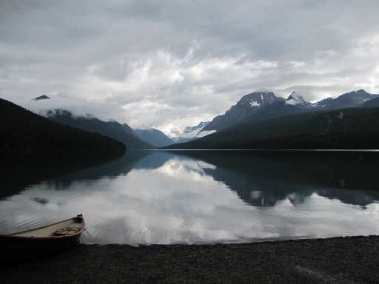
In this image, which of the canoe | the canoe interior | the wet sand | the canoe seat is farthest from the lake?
the wet sand

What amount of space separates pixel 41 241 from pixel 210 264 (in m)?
12.5

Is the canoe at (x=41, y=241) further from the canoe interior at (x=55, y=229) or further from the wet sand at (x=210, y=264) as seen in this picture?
the wet sand at (x=210, y=264)

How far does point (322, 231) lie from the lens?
3988cm

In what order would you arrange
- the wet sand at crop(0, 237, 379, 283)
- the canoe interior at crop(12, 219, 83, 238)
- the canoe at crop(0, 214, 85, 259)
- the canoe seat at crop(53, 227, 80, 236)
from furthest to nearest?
the canoe seat at crop(53, 227, 80, 236) < the canoe interior at crop(12, 219, 83, 238) < the canoe at crop(0, 214, 85, 259) < the wet sand at crop(0, 237, 379, 283)

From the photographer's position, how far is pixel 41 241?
90.0 ft

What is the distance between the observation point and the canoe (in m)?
25.8

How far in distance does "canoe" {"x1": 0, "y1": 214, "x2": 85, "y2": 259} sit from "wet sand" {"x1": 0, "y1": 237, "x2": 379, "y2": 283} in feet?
2.33

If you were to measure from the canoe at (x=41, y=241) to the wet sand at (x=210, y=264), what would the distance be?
71cm

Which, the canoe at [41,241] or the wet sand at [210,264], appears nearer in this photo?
the wet sand at [210,264]

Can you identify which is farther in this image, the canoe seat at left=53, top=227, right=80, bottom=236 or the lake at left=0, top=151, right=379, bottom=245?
the lake at left=0, top=151, right=379, bottom=245

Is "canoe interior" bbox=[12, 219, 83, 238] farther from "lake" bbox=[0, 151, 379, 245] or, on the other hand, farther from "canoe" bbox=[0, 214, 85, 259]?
"lake" bbox=[0, 151, 379, 245]

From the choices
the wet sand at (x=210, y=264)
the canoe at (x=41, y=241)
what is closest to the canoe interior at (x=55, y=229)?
the canoe at (x=41, y=241)

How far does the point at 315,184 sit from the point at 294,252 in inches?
2168

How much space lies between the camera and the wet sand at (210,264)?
24.1 m
